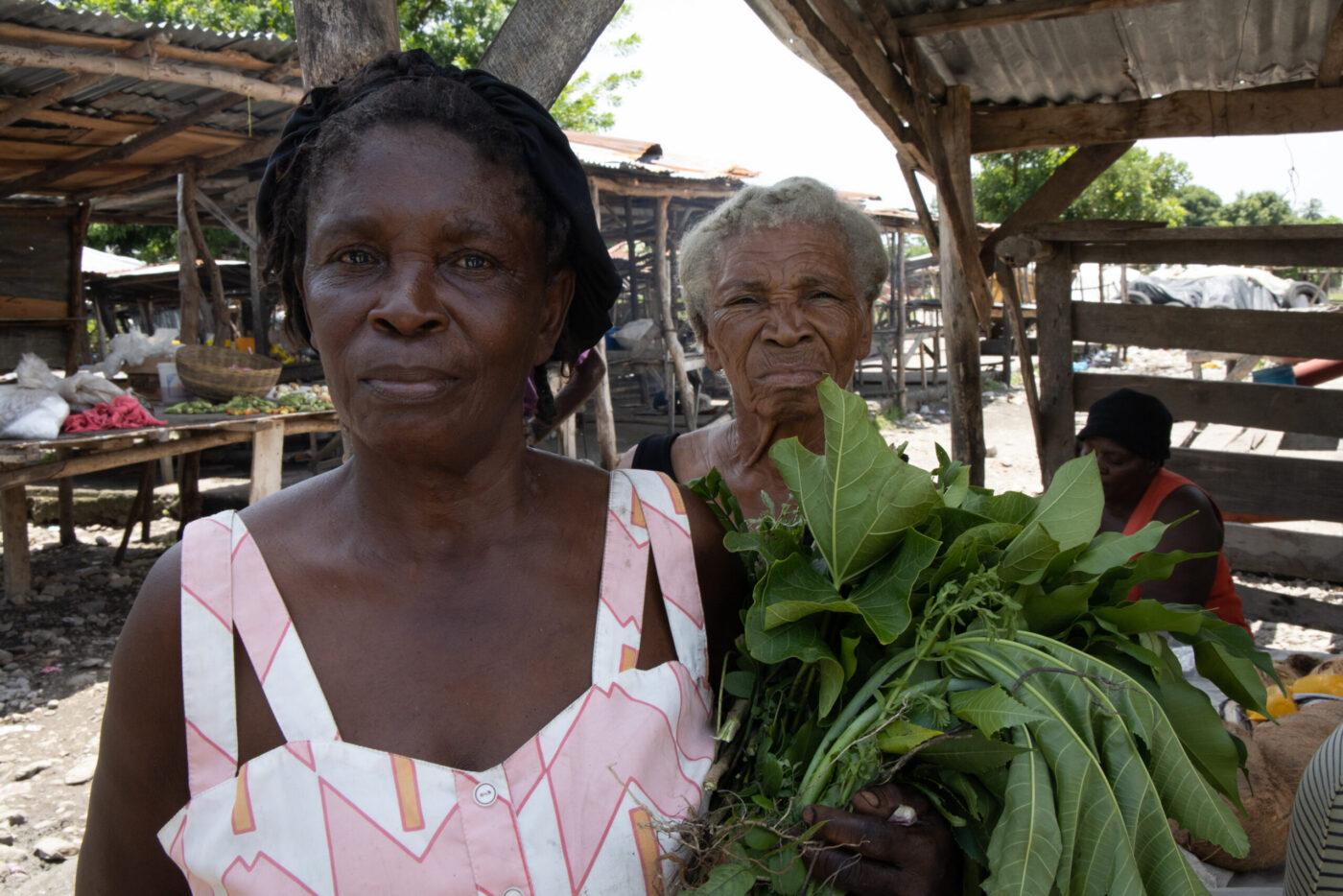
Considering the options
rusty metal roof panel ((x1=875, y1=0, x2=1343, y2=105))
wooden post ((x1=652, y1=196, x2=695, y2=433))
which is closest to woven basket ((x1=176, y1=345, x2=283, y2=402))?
wooden post ((x1=652, y1=196, x2=695, y2=433))

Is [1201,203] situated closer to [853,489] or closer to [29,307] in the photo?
[29,307]

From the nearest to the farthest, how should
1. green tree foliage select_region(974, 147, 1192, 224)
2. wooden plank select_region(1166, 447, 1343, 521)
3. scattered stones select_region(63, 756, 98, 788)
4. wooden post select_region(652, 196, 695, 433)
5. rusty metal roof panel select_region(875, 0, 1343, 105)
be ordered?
rusty metal roof panel select_region(875, 0, 1343, 105) → scattered stones select_region(63, 756, 98, 788) → wooden plank select_region(1166, 447, 1343, 521) → wooden post select_region(652, 196, 695, 433) → green tree foliage select_region(974, 147, 1192, 224)

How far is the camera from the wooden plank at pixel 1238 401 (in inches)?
175

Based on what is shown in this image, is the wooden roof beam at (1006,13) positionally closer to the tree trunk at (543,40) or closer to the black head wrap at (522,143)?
the tree trunk at (543,40)

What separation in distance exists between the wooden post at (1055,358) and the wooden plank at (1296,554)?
4.79ft

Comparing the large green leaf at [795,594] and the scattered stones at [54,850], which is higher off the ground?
the large green leaf at [795,594]

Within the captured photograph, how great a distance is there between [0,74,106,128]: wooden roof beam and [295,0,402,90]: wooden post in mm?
5077

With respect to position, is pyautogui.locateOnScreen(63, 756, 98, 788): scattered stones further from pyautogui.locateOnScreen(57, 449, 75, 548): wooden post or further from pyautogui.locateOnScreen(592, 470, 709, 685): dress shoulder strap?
pyautogui.locateOnScreen(57, 449, 75, 548): wooden post

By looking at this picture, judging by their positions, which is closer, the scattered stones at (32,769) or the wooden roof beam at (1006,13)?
the wooden roof beam at (1006,13)

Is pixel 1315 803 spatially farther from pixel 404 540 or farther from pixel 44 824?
pixel 44 824

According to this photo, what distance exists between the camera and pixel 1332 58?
3.90m

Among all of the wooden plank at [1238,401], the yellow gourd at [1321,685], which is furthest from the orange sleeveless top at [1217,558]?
the wooden plank at [1238,401]

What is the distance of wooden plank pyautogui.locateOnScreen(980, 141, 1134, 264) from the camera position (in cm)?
491

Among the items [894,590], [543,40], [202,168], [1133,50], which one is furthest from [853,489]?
[202,168]
